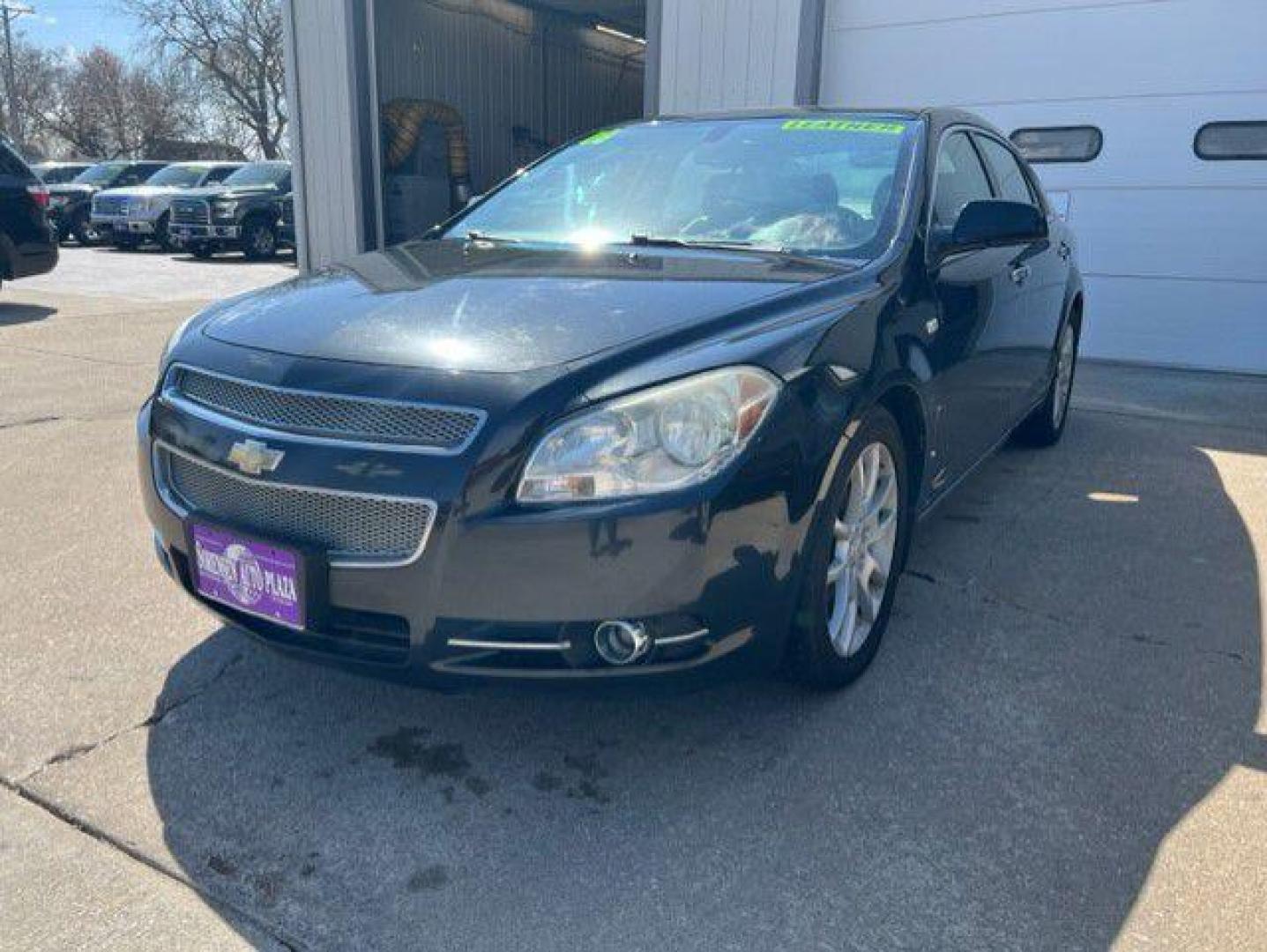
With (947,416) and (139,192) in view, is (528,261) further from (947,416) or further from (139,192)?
(139,192)

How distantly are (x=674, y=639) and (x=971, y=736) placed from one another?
36.4 inches

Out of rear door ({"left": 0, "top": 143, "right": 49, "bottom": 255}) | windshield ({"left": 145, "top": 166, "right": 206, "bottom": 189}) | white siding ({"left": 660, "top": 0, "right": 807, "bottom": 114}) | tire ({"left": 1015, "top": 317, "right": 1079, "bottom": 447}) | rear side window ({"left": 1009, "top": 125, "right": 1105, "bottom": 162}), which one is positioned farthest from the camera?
windshield ({"left": 145, "top": 166, "right": 206, "bottom": 189})

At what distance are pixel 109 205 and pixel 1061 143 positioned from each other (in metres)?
16.9

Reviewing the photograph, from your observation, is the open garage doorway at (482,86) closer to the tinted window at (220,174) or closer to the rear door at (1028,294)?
the rear door at (1028,294)

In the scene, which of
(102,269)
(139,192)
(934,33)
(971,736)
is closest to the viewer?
(971,736)

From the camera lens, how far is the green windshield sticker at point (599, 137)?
3.99m

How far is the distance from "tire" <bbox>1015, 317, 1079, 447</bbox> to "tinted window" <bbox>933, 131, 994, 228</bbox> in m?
1.35

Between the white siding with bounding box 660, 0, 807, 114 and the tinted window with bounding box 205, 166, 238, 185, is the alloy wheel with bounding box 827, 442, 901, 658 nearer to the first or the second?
the white siding with bounding box 660, 0, 807, 114

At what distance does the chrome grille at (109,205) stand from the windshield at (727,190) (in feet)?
57.3

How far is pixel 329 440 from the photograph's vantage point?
85.8 inches

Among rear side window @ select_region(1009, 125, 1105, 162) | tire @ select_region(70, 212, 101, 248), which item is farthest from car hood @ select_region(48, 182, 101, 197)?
rear side window @ select_region(1009, 125, 1105, 162)

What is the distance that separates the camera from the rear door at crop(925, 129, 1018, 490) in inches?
125

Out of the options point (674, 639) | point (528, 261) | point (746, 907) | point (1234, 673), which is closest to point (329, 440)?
point (674, 639)

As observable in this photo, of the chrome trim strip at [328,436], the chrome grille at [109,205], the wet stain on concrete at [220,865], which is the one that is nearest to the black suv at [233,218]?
the chrome grille at [109,205]
